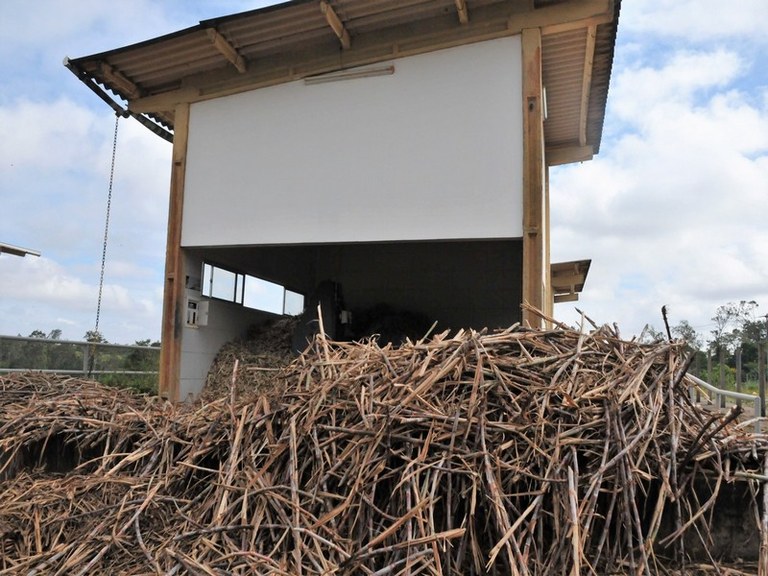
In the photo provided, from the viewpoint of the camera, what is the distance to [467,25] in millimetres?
7551

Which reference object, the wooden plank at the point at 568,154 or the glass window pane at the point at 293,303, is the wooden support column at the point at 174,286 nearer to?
the glass window pane at the point at 293,303

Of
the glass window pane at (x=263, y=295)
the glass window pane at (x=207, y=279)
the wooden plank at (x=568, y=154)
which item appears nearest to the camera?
the glass window pane at (x=207, y=279)

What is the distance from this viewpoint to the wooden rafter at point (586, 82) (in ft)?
25.8

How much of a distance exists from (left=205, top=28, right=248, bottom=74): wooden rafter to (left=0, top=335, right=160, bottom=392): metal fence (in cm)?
494

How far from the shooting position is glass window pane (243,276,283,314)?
36.3ft

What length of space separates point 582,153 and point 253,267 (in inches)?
267

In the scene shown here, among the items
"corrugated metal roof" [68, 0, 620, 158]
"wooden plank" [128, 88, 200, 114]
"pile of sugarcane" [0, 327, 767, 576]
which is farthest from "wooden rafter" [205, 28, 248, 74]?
"pile of sugarcane" [0, 327, 767, 576]

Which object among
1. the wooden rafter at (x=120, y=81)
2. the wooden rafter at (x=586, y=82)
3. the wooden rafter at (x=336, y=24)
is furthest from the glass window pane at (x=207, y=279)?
the wooden rafter at (x=586, y=82)

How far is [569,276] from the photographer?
1374cm

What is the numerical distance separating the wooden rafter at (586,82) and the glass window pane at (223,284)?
20.9 ft

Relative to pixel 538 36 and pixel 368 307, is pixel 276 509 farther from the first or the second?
pixel 368 307

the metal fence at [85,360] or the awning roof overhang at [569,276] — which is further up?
the awning roof overhang at [569,276]

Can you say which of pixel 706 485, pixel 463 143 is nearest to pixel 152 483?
pixel 706 485

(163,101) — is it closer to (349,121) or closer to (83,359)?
(349,121)
